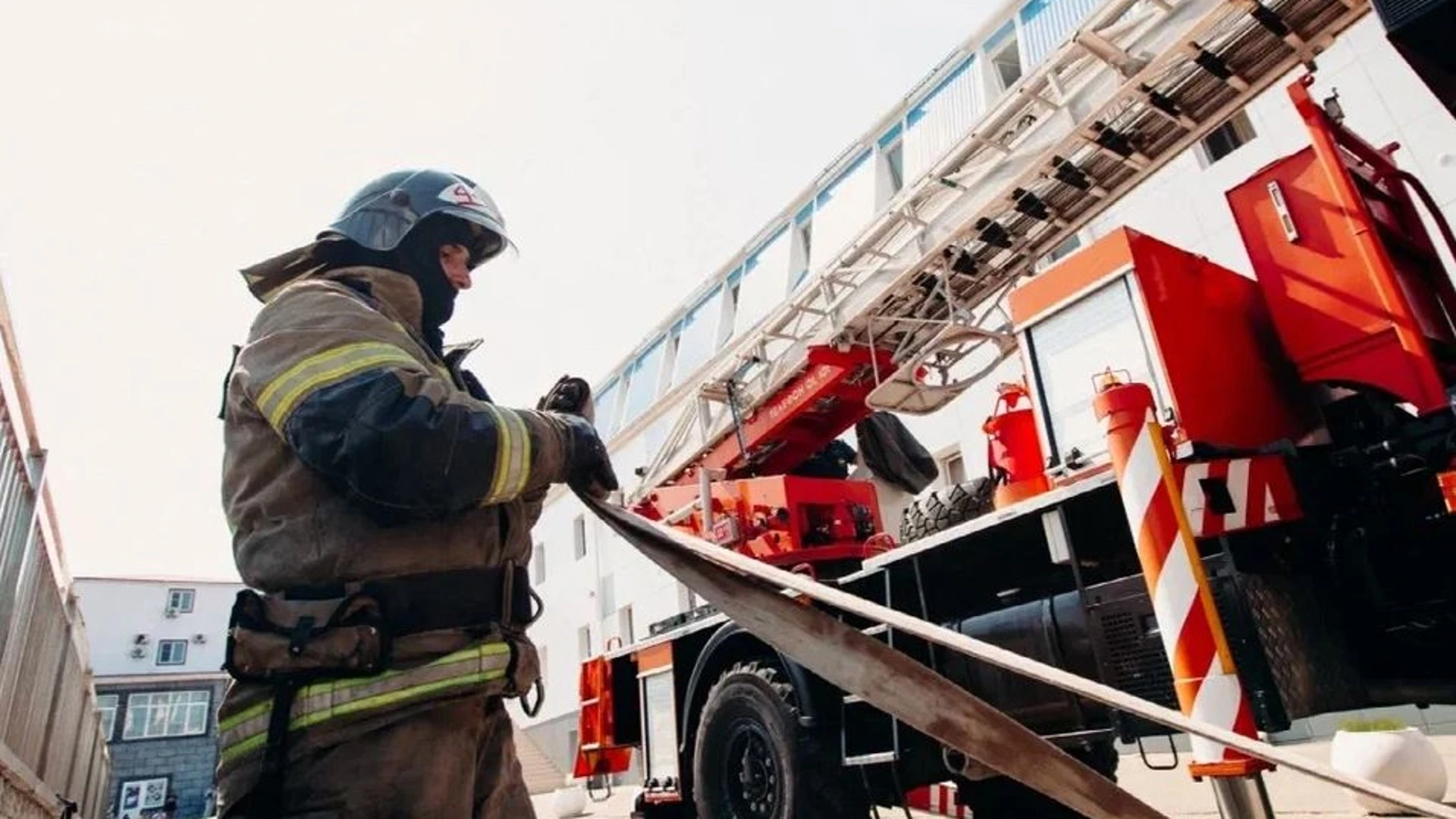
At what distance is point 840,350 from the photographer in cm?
658

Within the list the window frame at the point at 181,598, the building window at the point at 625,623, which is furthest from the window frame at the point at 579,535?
the window frame at the point at 181,598

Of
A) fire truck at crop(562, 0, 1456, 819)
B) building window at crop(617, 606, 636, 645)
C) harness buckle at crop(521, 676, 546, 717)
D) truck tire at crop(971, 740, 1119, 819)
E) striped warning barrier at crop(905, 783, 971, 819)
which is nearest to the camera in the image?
harness buckle at crop(521, 676, 546, 717)

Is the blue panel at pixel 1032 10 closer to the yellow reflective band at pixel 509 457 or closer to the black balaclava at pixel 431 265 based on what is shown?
the black balaclava at pixel 431 265

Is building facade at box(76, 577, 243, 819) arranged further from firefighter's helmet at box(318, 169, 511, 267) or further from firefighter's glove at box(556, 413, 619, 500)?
firefighter's glove at box(556, 413, 619, 500)

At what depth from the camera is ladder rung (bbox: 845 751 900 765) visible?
372 cm

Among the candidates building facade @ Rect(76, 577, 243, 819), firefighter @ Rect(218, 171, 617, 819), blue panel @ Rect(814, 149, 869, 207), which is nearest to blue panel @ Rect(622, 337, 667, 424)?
blue panel @ Rect(814, 149, 869, 207)

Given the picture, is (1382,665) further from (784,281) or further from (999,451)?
(784,281)

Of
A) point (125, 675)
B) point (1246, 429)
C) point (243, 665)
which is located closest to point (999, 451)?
point (1246, 429)

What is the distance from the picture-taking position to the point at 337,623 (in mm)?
1630

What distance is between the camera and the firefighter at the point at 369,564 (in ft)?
5.19

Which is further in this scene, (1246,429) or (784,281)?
(784,281)

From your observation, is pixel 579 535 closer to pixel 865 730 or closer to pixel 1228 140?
pixel 1228 140

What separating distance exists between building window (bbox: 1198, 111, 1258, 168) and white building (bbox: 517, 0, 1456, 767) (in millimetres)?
15

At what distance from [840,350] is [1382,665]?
421 centimetres
